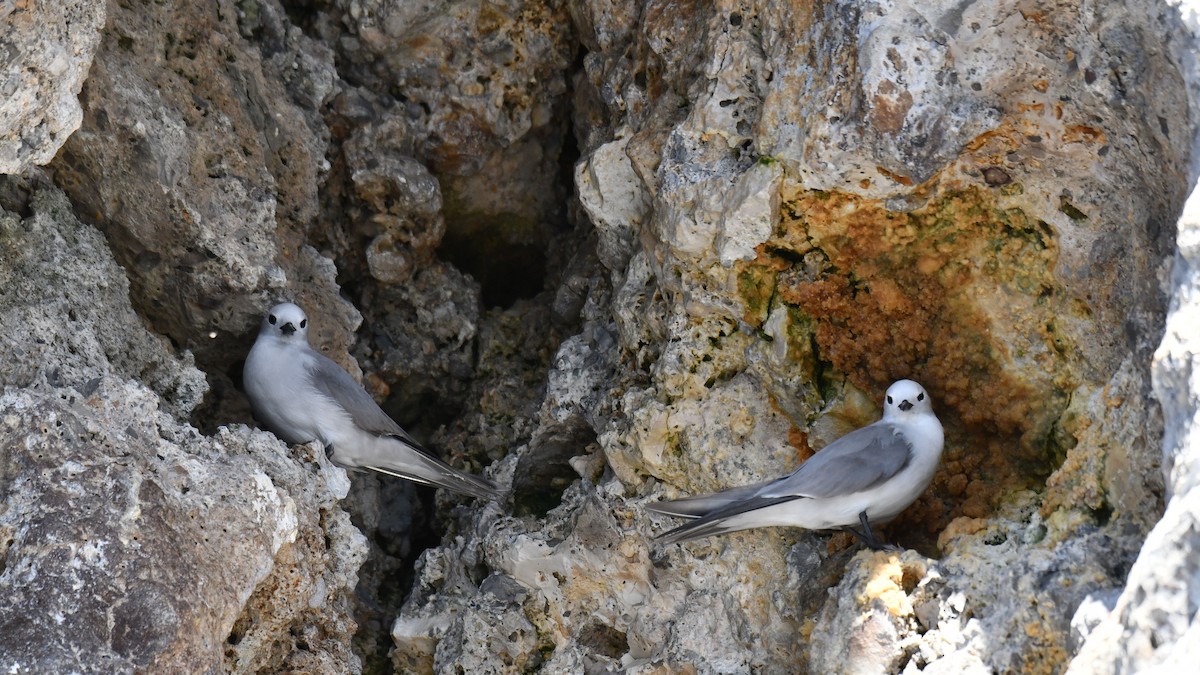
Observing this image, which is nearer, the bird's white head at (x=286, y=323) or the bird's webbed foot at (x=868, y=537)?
the bird's webbed foot at (x=868, y=537)

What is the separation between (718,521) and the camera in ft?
13.0

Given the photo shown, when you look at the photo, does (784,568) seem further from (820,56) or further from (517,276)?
(517,276)

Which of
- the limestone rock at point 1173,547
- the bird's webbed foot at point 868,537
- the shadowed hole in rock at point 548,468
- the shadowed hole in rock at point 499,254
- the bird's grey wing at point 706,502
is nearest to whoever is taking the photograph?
the limestone rock at point 1173,547

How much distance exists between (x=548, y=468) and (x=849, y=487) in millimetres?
1397

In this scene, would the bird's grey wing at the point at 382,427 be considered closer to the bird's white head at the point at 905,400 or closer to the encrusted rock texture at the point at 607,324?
the encrusted rock texture at the point at 607,324

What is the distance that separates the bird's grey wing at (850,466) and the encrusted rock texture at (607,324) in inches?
10.1

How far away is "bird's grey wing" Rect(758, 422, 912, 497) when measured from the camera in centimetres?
391

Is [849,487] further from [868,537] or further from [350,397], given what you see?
[350,397]

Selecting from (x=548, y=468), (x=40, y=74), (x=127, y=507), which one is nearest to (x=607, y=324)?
(x=548, y=468)

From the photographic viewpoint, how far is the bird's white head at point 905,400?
13.4 feet

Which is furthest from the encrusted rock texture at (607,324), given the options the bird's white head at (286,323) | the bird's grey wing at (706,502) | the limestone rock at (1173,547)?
the bird's grey wing at (706,502)

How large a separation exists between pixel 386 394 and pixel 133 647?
2.10 meters

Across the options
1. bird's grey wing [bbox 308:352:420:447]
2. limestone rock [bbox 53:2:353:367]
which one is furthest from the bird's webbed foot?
limestone rock [bbox 53:2:353:367]

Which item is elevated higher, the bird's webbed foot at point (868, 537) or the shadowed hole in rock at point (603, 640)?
the bird's webbed foot at point (868, 537)
